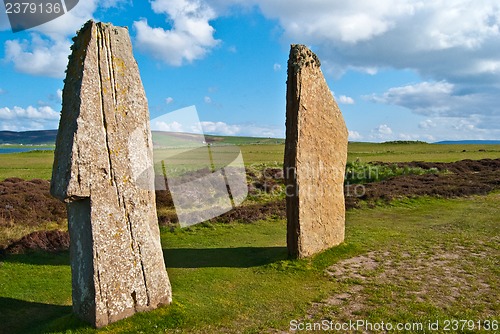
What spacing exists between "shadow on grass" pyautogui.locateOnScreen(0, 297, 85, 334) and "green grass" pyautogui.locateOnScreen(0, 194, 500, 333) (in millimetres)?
25

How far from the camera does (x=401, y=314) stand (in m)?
9.38

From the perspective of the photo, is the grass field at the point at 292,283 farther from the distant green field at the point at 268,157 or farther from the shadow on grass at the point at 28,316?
the distant green field at the point at 268,157

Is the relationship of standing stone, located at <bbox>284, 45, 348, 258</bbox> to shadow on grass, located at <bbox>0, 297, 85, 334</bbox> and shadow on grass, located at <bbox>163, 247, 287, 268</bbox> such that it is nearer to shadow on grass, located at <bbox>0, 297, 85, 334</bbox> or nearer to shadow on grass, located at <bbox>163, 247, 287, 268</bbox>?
shadow on grass, located at <bbox>163, 247, 287, 268</bbox>

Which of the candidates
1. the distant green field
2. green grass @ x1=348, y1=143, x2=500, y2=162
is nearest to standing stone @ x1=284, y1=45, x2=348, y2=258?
the distant green field

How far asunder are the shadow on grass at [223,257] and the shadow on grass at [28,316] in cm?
385

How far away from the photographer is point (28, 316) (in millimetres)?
10078

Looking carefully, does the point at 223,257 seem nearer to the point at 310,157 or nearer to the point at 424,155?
the point at 310,157

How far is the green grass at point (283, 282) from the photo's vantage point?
367 inches

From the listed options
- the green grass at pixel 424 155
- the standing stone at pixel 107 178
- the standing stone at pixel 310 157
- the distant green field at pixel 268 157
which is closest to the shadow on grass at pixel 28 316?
the standing stone at pixel 107 178

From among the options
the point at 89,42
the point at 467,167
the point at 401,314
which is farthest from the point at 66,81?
the point at 467,167

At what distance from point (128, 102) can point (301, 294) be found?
21.0 feet

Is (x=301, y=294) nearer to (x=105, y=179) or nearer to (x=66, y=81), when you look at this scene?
(x=105, y=179)

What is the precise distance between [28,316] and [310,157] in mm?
8832

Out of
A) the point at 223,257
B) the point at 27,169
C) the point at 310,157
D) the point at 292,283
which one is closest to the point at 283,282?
the point at 292,283
